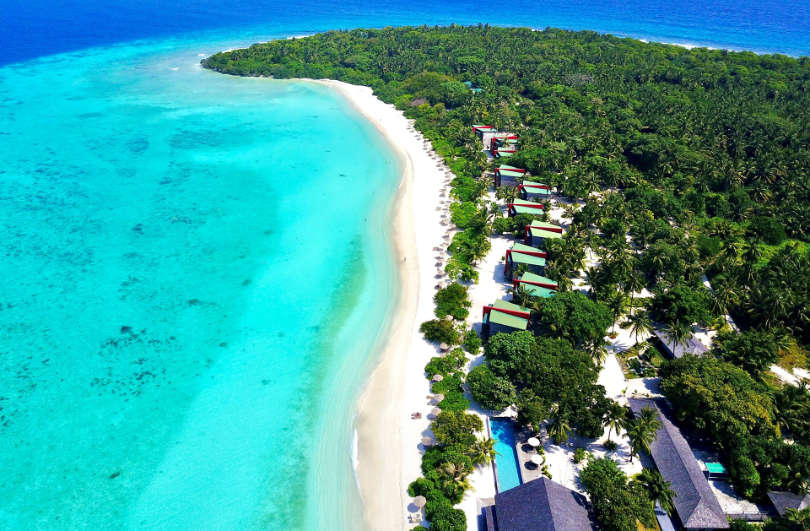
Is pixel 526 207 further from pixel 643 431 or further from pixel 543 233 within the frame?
pixel 643 431

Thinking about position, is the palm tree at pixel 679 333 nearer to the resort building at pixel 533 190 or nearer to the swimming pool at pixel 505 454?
the swimming pool at pixel 505 454

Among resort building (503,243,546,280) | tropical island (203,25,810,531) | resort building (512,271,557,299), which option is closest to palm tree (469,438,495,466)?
tropical island (203,25,810,531)

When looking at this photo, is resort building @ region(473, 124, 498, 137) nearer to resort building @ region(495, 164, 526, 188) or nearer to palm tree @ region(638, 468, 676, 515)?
resort building @ region(495, 164, 526, 188)

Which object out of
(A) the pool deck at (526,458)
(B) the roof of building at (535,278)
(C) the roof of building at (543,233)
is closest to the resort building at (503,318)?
(B) the roof of building at (535,278)

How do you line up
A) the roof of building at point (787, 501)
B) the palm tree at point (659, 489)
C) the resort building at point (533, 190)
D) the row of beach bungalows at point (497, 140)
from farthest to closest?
the row of beach bungalows at point (497, 140)
the resort building at point (533, 190)
the palm tree at point (659, 489)
the roof of building at point (787, 501)

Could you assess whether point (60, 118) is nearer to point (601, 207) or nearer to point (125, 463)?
point (125, 463)

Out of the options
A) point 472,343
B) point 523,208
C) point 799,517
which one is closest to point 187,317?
point 472,343

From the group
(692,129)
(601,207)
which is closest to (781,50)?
(692,129)
